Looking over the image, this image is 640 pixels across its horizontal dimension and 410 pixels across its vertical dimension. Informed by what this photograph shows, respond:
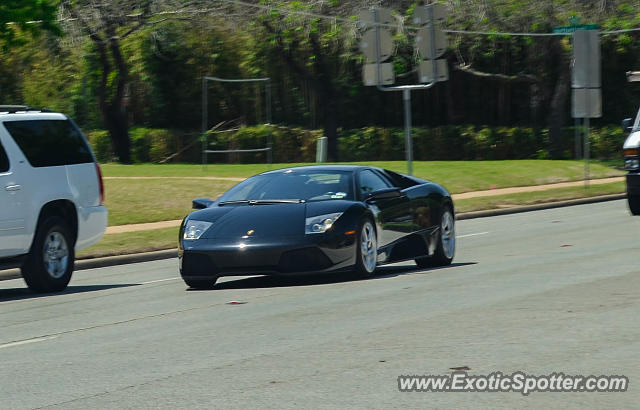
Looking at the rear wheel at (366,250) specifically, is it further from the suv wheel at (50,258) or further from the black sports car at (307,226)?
the suv wheel at (50,258)

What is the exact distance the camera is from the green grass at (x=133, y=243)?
59.0ft

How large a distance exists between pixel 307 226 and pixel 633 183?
9942 millimetres

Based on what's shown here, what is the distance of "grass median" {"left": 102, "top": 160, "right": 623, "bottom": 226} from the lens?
24.6 m

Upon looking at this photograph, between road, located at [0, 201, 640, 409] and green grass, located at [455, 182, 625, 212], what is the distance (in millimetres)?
11366

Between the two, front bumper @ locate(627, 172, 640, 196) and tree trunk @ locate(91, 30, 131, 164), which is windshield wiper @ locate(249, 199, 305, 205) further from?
tree trunk @ locate(91, 30, 131, 164)

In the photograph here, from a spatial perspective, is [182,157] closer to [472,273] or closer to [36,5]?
[36,5]

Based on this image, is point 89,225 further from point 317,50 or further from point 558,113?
point 317,50

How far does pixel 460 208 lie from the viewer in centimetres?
2548

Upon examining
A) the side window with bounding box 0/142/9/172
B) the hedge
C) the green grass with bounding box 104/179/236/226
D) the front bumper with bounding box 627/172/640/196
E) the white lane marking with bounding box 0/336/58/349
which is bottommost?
the hedge

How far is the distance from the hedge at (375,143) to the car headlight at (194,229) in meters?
29.0

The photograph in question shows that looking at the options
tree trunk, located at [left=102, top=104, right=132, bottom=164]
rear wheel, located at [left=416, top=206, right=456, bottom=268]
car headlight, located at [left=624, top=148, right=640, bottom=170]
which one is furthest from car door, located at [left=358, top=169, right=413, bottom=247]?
tree trunk, located at [left=102, top=104, right=132, bottom=164]

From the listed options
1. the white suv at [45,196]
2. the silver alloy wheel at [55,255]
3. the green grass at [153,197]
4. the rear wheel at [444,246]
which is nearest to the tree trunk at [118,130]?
the green grass at [153,197]

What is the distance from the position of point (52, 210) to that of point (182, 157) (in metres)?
32.2

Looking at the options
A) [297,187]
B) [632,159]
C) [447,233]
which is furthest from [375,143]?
[297,187]
